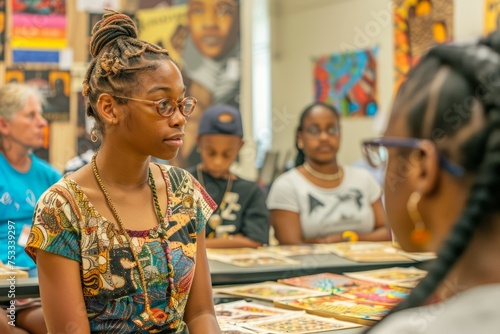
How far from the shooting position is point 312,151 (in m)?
3.83

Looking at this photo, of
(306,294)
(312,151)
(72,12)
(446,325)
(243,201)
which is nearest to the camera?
(446,325)

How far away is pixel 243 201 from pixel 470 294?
8.98 feet

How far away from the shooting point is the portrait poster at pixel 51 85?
460 cm

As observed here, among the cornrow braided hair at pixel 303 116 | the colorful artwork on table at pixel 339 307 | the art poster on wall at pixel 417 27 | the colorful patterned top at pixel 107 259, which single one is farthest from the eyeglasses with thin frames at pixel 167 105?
the art poster on wall at pixel 417 27

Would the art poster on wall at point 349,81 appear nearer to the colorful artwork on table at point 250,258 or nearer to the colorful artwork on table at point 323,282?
the colorful artwork on table at point 250,258

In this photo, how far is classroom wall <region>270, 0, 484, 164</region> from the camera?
6.19 m

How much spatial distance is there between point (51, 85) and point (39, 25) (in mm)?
394

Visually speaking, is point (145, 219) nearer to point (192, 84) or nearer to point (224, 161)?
point (224, 161)

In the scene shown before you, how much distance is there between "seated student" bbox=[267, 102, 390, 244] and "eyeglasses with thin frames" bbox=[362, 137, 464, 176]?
249 centimetres

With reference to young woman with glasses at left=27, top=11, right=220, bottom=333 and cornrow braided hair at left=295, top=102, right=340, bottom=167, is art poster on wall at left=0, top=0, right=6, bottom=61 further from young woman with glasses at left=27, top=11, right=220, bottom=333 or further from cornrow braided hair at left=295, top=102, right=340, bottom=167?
young woman with glasses at left=27, top=11, right=220, bottom=333

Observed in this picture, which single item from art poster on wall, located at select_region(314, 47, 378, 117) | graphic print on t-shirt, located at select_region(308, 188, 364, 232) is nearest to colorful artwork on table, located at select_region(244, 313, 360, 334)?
graphic print on t-shirt, located at select_region(308, 188, 364, 232)

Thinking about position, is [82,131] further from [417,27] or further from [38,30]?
[417,27]

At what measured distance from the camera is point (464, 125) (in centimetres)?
91

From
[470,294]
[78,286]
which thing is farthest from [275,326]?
[470,294]
